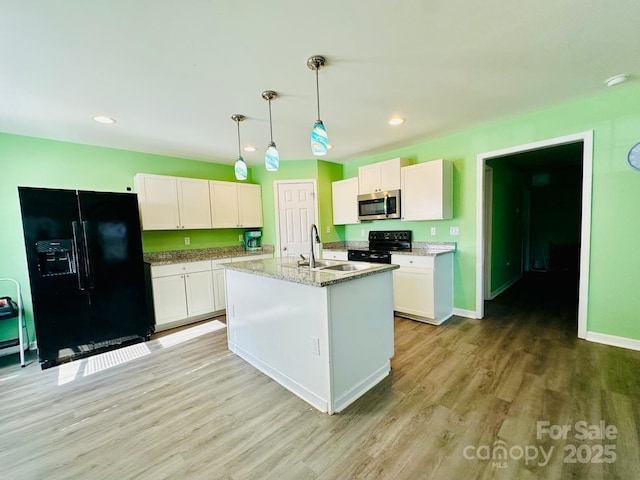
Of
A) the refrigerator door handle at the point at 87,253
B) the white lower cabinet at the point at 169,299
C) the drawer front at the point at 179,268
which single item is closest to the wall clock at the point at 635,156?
the drawer front at the point at 179,268

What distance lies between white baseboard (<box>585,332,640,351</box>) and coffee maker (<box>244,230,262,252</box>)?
4.53 m

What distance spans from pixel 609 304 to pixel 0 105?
19.7 feet

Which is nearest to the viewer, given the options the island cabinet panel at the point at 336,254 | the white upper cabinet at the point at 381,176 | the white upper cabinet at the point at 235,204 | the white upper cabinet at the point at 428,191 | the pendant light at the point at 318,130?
the pendant light at the point at 318,130

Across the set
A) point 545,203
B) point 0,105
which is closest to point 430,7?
point 0,105

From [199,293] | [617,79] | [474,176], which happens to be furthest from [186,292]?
[617,79]

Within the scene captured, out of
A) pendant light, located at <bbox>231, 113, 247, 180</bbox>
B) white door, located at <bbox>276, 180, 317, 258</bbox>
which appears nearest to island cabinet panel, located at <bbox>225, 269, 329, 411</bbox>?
pendant light, located at <bbox>231, 113, 247, 180</bbox>

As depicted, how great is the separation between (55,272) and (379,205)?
13.1ft

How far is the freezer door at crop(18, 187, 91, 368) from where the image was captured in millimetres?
2561

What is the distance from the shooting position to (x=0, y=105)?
2.25 m

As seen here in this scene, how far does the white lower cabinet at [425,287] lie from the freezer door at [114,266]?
3.30 m

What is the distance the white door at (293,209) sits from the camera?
453 cm

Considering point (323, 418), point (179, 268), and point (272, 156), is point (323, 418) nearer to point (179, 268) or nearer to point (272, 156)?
point (272, 156)

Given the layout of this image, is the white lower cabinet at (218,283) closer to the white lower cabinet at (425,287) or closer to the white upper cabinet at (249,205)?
the white upper cabinet at (249,205)

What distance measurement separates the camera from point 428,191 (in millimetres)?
3453
